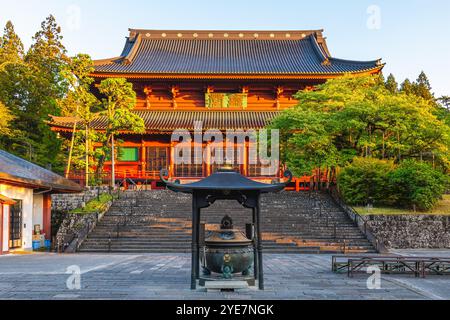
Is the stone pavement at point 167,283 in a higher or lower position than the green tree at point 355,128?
A: lower

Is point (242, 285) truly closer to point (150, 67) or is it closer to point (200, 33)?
point (150, 67)

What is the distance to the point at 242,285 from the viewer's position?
9.05m

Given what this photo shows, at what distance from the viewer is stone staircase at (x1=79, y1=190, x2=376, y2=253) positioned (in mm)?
18703

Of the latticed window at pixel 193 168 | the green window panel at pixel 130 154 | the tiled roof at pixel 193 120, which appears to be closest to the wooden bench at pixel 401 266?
the tiled roof at pixel 193 120

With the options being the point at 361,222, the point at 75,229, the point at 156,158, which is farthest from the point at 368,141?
the point at 156,158

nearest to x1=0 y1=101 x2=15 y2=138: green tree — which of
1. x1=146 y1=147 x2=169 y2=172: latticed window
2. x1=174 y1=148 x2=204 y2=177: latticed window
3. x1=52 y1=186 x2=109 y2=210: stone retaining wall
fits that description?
x1=146 y1=147 x2=169 y2=172: latticed window

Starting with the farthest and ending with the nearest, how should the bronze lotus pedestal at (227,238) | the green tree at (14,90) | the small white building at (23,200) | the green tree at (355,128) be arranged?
the green tree at (14,90), the green tree at (355,128), the small white building at (23,200), the bronze lotus pedestal at (227,238)

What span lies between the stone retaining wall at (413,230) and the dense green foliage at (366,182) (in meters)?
1.81

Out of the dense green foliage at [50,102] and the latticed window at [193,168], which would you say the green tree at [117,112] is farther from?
the latticed window at [193,168]

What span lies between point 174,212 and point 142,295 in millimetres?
13907

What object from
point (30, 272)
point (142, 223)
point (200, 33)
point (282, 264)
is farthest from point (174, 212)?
point (200, 33)

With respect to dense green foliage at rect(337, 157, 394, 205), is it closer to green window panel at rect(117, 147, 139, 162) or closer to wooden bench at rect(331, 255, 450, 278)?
wooden bench at rect(331, 255, 450, 278)

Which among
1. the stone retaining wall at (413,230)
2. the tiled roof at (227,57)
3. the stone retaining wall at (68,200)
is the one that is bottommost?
the stone retaining wall at (413,230)

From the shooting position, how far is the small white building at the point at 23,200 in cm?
1752
